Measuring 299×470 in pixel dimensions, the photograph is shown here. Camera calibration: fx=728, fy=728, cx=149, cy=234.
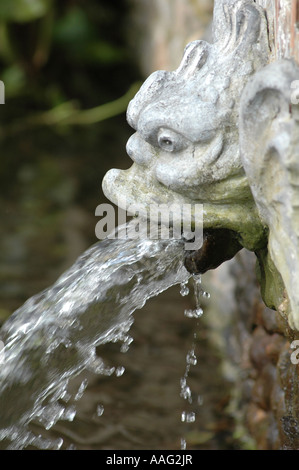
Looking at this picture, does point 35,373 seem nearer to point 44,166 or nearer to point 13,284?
point 13,284

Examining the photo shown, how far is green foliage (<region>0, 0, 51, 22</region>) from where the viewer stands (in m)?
4.94

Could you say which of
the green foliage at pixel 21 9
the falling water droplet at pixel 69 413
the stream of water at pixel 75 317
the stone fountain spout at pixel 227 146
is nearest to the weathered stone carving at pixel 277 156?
the stone fountain spout at pixel 227 146

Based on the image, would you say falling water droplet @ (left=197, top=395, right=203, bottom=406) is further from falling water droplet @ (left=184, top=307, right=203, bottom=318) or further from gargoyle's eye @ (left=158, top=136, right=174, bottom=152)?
gargoyle's eye @ (left=158, top=136, right=174, bottom=152)

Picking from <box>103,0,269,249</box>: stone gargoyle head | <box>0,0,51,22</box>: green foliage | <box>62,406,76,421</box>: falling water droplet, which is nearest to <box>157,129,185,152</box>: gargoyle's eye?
<box>103,0,269,249</box>: stone gargoyle head

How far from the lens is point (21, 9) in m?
4.96

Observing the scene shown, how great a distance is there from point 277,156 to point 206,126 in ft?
0.52

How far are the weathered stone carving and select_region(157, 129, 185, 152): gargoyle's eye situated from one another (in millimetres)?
126

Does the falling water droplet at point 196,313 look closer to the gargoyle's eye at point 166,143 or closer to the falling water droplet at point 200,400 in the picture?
the gargoyle's eye at point 166,143

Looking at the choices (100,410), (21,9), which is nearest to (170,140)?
(100,410)

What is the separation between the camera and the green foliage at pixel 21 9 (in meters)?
4.94

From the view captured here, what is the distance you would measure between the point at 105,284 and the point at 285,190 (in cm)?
56

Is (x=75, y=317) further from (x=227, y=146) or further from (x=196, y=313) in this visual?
(x=227, y=146)

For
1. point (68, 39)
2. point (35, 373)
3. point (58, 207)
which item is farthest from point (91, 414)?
point (68, 39)

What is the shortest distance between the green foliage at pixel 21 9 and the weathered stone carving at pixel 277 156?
415 cm
